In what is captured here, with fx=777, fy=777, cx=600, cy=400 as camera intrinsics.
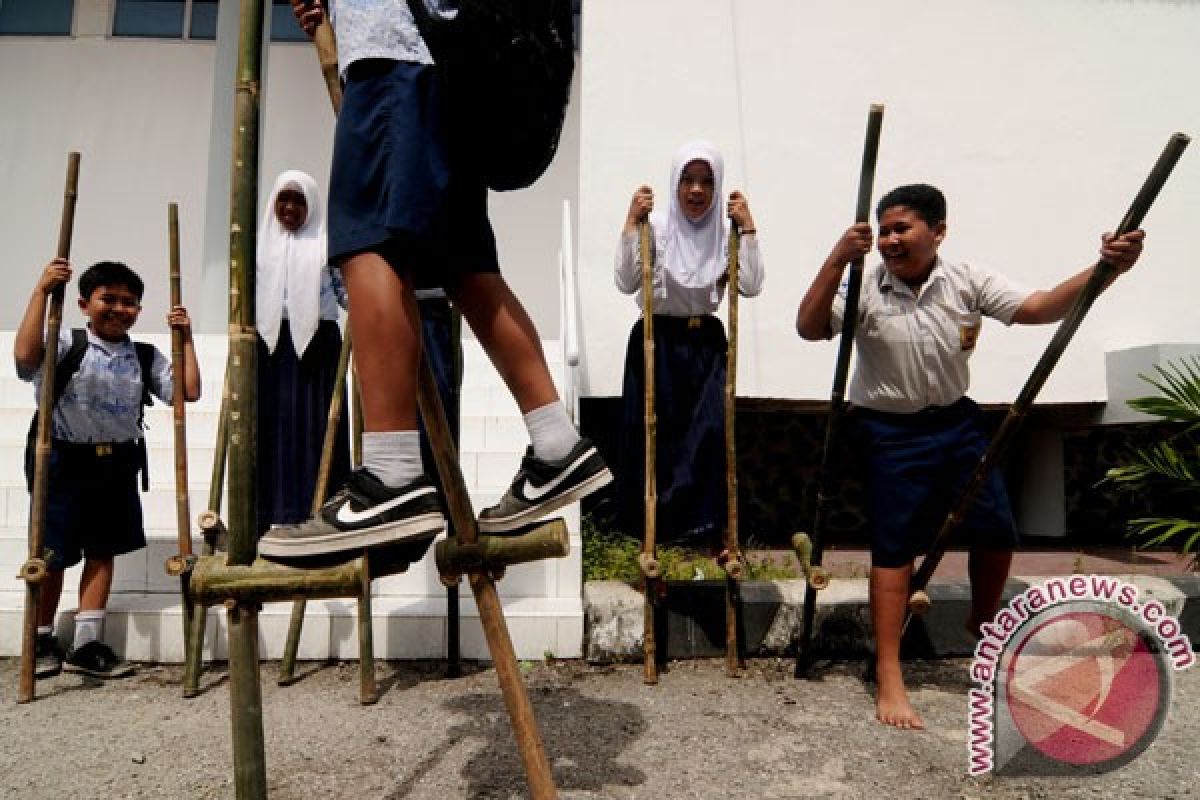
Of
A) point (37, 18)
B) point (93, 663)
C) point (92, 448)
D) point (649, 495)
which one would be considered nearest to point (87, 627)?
point (93, 663)

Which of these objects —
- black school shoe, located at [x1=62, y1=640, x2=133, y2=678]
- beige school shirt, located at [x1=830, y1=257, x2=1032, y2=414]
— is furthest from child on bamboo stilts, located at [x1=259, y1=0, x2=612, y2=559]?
black school shoe, located at [x1=62, y1=640, x2=133, y2=678]

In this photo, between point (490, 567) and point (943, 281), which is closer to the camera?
point (490, 567)

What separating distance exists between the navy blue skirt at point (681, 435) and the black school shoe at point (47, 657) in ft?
8.18

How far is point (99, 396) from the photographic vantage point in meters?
3.45

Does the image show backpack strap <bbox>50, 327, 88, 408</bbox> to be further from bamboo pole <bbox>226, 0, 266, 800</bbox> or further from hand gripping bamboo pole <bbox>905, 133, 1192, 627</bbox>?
hand gripping bamboo pole <bbox>905, 133, 1192, 627</bbox>

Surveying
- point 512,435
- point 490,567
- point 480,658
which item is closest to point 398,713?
point 480,658

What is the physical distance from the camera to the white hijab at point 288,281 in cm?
364

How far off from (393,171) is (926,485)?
2.24 meters

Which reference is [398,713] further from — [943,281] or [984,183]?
[984,183]

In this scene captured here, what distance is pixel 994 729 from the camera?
2.41m

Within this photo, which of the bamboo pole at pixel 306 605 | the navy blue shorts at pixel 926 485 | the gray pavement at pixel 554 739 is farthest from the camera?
the bamboo pole at pixel 306 605

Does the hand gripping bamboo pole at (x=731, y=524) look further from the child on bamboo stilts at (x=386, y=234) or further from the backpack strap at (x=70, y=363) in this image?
the backpack strap at (x=70, y=363)

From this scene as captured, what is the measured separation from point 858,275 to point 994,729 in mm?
1533
